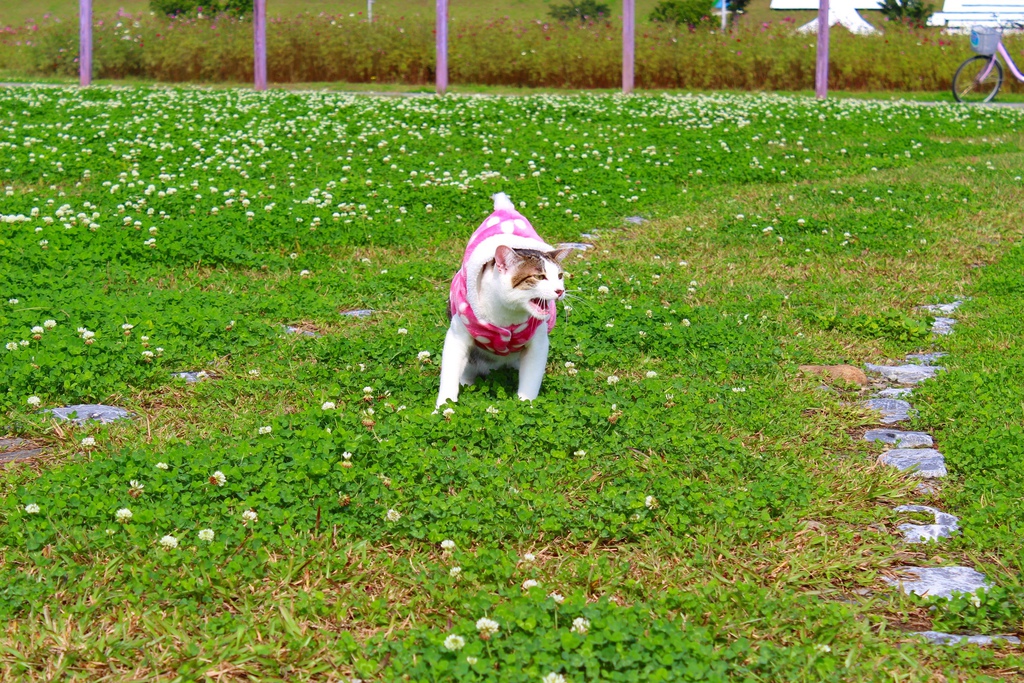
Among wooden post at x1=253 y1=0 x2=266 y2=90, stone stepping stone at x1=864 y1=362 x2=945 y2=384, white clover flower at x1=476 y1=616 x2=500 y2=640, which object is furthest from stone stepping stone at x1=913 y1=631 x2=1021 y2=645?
wooden post at x1=253 y1=0 x2=266 y2=90

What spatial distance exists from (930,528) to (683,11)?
40.2 meters

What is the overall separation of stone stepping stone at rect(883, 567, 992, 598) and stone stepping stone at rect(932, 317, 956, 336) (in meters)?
3.74

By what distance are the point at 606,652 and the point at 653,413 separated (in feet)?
7.33

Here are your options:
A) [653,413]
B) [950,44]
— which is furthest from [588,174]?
[950,44]

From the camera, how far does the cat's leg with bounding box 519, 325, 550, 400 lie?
5.67 meters

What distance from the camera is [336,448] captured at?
4875 mm

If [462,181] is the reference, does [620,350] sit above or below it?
below

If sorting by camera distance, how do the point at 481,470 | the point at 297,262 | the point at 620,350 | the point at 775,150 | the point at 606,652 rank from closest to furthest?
1. the point at 606,652
2. the point at 481,470
3. the point at 620,350
4. the point at 297,262
5. the point at 775,150

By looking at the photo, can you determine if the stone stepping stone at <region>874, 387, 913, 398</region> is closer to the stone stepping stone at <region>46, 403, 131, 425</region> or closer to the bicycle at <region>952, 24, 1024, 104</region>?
the stone stepping stone at <region>46, 403, 131, 425</region>

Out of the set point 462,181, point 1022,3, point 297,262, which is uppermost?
point 1022,3

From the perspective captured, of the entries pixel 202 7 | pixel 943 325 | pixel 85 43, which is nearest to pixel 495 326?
pixel 943 325

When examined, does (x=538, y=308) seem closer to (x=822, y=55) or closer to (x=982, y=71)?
(x=822, y=55)

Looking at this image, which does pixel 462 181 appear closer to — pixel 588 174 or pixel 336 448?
pixel 588 174

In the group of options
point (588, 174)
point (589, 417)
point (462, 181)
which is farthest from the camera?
point (588, 174)
